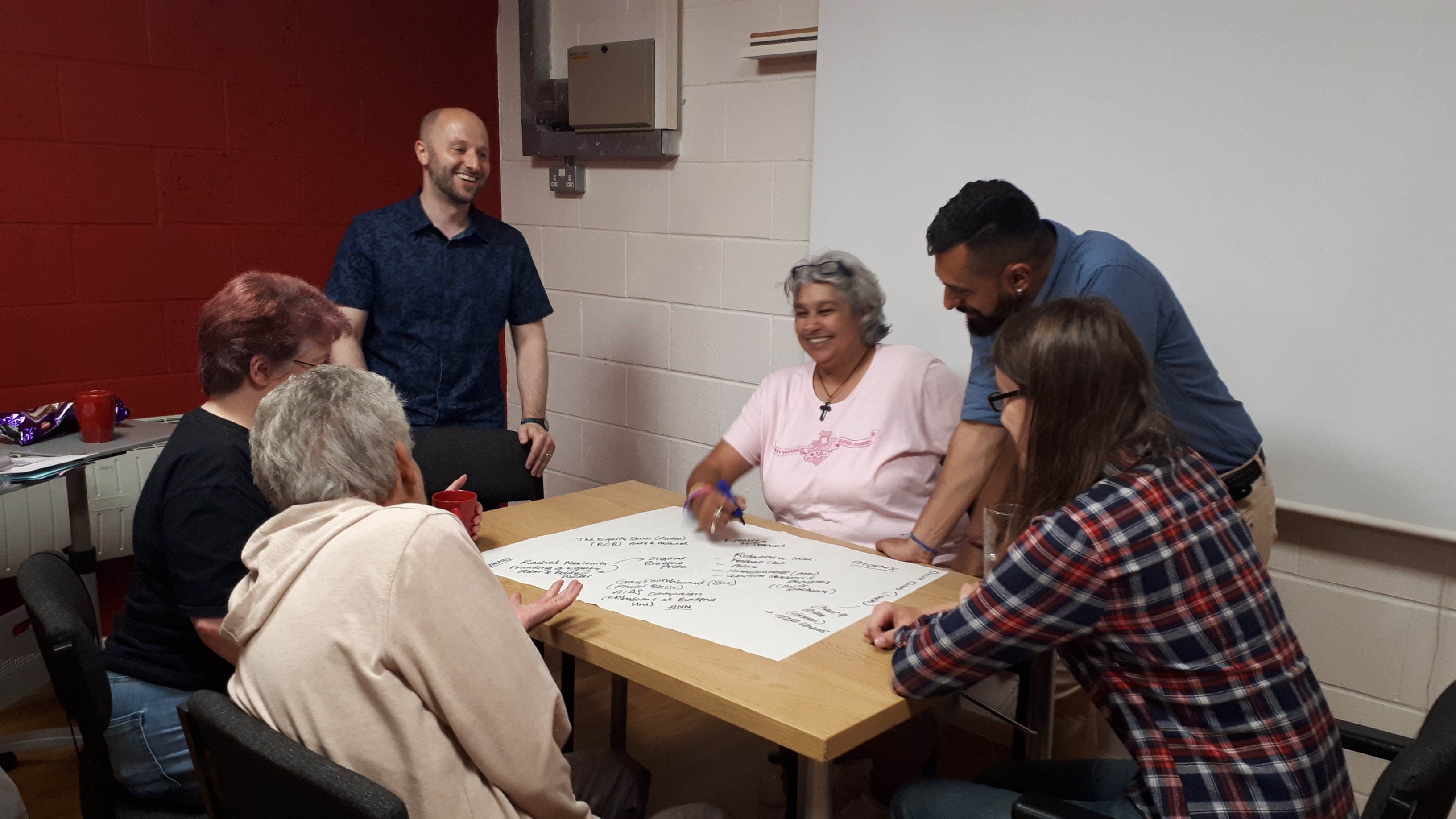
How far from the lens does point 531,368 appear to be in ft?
9.79

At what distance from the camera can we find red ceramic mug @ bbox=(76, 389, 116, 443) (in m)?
2.44

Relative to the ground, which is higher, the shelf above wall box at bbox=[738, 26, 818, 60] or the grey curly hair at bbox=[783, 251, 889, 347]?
the shelf above wall box at bbox=[738, 26, 818, 60]

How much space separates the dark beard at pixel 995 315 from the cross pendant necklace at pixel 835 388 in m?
0.36

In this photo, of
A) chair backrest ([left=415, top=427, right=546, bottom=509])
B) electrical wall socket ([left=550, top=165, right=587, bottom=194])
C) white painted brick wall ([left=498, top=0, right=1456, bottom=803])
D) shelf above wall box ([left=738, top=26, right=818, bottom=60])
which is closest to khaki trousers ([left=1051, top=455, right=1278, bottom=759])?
white painted brick wall ([left=498, top=0, right=1456, bottom=803])

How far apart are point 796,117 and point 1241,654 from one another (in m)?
2.11

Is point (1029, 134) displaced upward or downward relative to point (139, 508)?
upward

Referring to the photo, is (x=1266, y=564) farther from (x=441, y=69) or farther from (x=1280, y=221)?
(x=441, y=69)

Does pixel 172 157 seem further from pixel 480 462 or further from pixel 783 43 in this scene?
pixel 783 43

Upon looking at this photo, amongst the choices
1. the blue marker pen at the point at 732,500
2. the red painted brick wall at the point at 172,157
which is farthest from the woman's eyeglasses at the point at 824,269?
the red painted brick wall at the point at 172,157

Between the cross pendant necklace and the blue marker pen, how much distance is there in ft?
1.20

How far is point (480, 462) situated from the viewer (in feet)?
8.34

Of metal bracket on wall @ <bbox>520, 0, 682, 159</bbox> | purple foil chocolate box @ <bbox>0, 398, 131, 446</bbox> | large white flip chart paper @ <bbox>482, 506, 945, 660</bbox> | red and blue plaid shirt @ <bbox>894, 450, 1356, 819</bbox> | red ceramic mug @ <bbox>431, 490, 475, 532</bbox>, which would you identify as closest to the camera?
red and blue plaid shirt @ <bbox>894, 450, 1356, 819</bbox>

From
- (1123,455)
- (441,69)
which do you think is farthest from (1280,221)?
(441,69)

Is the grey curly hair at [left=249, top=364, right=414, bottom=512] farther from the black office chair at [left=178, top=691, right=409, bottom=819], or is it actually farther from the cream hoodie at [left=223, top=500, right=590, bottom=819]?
the black office chair at [left=178, top=691, right=409, bottom=819]
